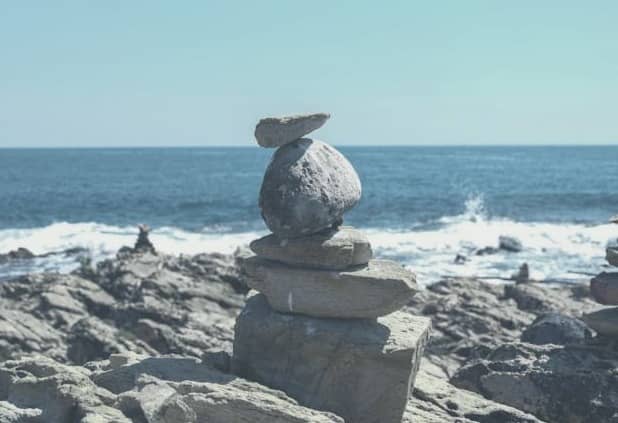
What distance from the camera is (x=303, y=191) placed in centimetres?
1145

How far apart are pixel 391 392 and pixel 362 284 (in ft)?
5.12

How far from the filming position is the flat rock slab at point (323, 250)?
456 inches

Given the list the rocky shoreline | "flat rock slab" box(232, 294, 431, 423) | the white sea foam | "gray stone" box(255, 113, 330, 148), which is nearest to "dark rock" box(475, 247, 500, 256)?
the white sea foam

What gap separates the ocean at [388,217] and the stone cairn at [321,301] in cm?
2490

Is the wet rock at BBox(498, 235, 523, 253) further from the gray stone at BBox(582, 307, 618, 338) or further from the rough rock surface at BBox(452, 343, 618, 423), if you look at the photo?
the rough rock surface at BBox(452, 343, 618, 423)

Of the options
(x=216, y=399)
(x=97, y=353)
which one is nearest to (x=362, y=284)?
(x=216, y=399)

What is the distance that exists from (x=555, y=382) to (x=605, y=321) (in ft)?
5.28

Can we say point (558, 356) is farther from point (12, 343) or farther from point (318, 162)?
point (12, 343)

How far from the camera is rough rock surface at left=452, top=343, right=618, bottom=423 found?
43.5ft

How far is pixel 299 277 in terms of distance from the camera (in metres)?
11.7

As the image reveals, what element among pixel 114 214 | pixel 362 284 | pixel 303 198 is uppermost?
pixel 303 198

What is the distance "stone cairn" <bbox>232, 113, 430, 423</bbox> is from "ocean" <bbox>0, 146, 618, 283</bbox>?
2490cm

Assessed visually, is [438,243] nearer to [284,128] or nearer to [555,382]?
[555,382]

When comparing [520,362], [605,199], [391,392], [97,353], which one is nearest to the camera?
[391,392]
